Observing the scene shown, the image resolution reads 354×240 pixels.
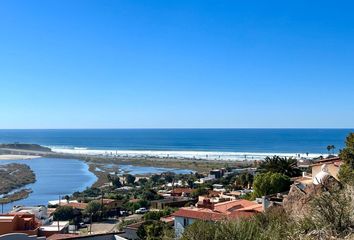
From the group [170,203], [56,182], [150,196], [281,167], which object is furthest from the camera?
[56,182]

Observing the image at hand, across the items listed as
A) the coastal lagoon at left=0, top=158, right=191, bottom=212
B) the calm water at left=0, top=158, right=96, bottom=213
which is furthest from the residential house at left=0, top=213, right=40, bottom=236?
the calm water at left=0, top=158, right=96, bottom=213

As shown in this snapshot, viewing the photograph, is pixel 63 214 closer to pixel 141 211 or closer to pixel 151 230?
pixel 141 211

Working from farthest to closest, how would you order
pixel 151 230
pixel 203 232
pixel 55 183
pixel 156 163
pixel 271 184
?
pixel 156 163, pixel 55 183, pixel 271 184, pixel 151 230, pixel 203 232

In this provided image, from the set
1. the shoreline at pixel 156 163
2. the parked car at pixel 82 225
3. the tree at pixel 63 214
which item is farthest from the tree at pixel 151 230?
the shoreline at pixel 156 163

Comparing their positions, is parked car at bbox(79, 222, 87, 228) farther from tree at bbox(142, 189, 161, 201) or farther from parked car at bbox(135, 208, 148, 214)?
tree at bbox(142, 189, 161, 201)

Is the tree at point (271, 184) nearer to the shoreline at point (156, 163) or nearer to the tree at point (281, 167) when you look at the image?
the tree at point (281, 167)

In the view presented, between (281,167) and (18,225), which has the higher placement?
(281,167)

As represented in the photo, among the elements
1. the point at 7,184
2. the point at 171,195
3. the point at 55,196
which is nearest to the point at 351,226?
the point at 171,195

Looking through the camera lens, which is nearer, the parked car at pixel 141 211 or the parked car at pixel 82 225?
the parked car at pixel 82 225

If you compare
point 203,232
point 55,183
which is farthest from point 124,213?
point 55,183
